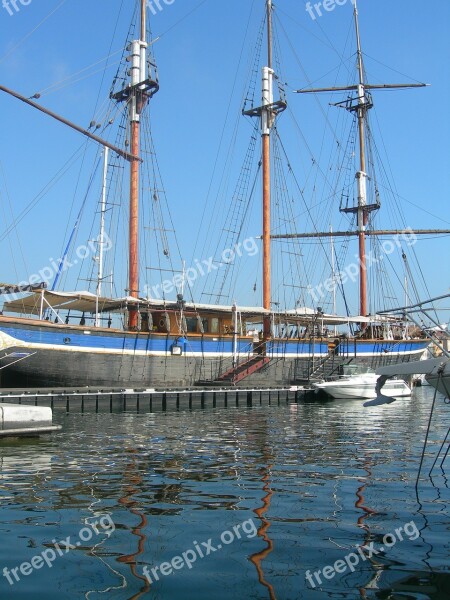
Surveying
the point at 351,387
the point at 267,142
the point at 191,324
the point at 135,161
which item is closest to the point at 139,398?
the point at 191,324

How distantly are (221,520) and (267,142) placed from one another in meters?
42.1

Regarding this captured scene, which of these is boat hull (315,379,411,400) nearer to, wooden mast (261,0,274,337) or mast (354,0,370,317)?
wooden mast (261,0,274,337)

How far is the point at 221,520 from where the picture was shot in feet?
30.3

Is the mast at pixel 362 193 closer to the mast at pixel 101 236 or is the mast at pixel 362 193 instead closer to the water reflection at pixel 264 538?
the mast at pixel 101 236

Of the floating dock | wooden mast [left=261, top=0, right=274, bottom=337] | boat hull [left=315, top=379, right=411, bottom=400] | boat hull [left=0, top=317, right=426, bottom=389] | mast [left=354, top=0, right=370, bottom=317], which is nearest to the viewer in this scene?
the floating dock

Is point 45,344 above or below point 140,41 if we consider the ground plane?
below

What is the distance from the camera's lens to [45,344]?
32281mm

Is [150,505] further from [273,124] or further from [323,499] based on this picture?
[273,124]

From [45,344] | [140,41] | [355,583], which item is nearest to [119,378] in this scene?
[45,344]

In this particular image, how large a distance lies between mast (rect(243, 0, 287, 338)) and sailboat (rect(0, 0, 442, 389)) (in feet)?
0.26

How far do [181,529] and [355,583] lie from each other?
9.30 feet

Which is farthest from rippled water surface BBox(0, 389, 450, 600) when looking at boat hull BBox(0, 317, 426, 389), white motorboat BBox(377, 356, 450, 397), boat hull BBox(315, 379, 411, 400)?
boat hull BBox(315, 379, 411, 400)

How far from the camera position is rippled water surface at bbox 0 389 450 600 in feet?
22.3

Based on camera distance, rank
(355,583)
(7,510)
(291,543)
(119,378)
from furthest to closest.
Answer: (119,378) → (7,510) → (291,543) → (355,583)
